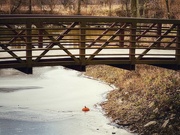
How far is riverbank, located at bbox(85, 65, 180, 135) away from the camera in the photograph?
1436 centimetres

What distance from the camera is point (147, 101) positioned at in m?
17.0

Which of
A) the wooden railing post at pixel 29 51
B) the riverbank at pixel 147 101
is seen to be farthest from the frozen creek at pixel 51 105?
the wooden railing post at pixel 29 51

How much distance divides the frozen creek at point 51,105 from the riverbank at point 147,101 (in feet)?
2.30

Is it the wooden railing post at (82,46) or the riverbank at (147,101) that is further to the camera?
the riverbank at (147,101)

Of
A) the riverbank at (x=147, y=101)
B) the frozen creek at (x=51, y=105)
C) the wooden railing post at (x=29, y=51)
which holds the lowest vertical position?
the frozen creek at (x=51, y=105)

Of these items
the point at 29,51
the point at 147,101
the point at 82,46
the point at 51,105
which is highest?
the point at 82,46

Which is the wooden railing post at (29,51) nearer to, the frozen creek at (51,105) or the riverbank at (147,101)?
the frozen creek at (51,105)

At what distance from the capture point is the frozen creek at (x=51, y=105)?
15757mm

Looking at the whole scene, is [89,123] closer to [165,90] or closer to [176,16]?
[165,90]

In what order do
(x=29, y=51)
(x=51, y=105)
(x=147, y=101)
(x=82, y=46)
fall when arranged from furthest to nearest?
(x=51, y=105)
(x=147, y=101)
(x=82, y=46)
(x=29, y=51)

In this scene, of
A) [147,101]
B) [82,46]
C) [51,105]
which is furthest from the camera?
[51,105]

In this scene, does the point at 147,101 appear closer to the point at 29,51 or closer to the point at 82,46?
the point at 82,46

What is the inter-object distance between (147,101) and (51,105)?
5.45 meters

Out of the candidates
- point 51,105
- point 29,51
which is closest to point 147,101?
point 51,105
